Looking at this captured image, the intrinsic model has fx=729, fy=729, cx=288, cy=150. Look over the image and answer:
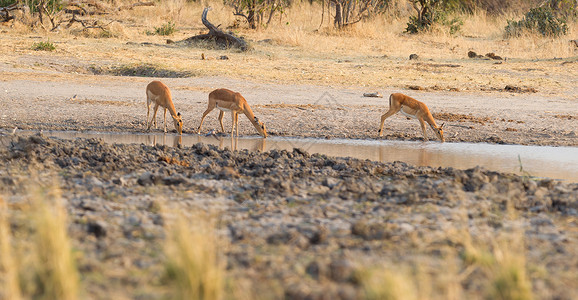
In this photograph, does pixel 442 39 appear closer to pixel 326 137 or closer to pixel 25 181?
pixel 326 137

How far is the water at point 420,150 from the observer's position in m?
8.99

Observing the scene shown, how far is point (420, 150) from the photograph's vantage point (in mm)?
10430

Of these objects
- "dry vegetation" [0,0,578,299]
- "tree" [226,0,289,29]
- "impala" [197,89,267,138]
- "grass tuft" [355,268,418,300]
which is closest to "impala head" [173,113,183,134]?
"impala" [197,89,267,138]

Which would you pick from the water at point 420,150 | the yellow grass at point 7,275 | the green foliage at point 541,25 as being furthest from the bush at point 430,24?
the yellow grass at point 7,275

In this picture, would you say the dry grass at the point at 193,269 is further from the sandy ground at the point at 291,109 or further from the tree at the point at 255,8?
the tree at the point at 255,8

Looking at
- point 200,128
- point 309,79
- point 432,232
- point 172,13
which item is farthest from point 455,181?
point 172,13

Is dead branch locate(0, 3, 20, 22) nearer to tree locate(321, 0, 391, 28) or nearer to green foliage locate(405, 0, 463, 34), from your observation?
tree locate(321, 0, 391, 28)

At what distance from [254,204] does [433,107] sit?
8.15 metres

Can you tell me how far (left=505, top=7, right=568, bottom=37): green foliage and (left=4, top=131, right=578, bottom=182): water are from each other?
14717mm

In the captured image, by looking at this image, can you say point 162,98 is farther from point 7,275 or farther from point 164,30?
point 164,30

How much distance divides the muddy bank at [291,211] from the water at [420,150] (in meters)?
1.25

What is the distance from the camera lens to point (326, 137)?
11.3 meters

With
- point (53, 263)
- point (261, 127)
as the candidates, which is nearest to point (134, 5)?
point (261, 127)

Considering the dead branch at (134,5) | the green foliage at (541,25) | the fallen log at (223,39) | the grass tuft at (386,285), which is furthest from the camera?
the dead branch at (134,5)
